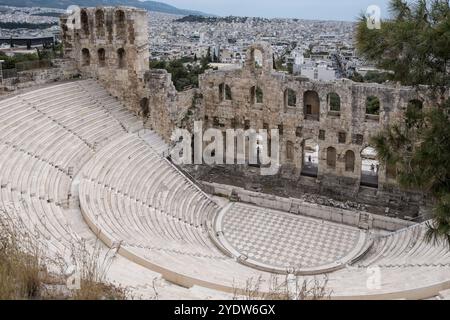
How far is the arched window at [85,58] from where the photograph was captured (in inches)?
971

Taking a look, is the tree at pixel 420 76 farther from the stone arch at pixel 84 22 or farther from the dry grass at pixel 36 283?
the stone arch at pixel 84 22

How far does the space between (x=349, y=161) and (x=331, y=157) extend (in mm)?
930

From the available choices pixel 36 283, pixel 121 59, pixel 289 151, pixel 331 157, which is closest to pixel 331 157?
pixel 331 157

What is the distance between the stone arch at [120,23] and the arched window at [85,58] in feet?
7.78

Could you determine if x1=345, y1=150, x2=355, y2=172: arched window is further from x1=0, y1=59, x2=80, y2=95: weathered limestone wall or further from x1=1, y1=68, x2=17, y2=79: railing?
x1=1, y1=68, x2=17, y2=79: railing

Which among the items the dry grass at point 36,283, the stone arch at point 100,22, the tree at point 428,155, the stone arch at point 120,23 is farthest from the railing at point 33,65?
the tree at point 428,155

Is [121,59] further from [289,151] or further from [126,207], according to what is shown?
[126,207]

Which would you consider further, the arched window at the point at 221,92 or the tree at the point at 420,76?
the arched window at the point at 221,92

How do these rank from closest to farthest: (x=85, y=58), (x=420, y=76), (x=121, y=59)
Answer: (x=420, y=76), (x=121, y=59), (x=85, y=58)

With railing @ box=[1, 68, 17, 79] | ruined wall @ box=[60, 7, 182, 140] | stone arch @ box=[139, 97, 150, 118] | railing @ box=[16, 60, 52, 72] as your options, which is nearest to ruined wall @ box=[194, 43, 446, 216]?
ruined wall @ box=[60, 7, 182, 140]

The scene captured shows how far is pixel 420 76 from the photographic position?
8773 mm

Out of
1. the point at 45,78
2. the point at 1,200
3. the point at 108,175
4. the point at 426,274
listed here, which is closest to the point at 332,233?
the point at 426,274

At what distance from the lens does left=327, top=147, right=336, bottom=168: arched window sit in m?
22.1
